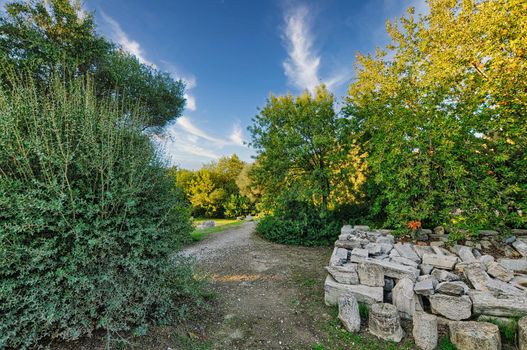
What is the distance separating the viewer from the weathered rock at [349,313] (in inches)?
126

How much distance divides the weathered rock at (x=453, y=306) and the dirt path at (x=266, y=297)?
1.69 meters

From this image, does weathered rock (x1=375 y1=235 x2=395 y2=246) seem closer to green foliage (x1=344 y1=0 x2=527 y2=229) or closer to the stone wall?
the stone wall

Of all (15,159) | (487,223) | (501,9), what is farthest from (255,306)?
(501,9)

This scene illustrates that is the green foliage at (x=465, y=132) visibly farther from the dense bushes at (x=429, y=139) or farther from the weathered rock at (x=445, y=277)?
the weathered rock at (x=445, y=277)

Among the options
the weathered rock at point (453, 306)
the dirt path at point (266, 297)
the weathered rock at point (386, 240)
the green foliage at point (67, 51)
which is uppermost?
the green foliage at point (67, 51)

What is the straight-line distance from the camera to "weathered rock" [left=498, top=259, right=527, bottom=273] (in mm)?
4107

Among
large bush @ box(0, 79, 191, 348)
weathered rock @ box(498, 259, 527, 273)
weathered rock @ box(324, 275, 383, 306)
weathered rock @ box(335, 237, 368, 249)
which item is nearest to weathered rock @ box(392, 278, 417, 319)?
weathered rock @ box(324, 275, 383, 306)

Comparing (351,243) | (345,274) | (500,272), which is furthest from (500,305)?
(351,243)

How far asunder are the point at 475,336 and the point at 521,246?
142 inches

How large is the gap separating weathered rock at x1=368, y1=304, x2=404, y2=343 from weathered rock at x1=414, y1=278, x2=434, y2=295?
0.71 m

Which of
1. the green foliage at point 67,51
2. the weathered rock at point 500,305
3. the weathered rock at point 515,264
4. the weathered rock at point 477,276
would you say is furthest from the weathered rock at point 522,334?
the green foliage at point 67,51

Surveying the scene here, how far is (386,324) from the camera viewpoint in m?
3.02

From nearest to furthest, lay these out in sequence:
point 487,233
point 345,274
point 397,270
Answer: point 397,270 → point 345,274 → point 487,233

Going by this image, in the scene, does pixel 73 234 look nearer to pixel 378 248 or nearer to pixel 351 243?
pixel 351 243
